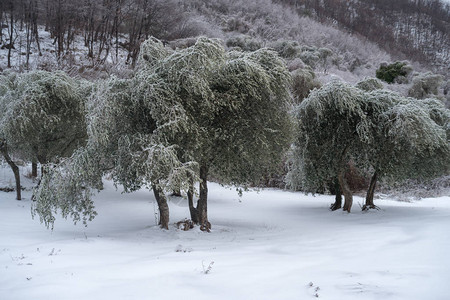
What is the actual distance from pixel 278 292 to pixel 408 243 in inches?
144

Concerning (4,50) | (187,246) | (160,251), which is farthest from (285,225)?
(4,50)

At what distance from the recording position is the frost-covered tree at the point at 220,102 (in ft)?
27.0

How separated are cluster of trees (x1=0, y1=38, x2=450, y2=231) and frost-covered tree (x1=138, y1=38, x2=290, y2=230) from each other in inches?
1.2

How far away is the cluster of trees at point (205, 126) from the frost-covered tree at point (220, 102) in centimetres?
3

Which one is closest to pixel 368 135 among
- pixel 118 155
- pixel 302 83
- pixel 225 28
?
pixel 118 155

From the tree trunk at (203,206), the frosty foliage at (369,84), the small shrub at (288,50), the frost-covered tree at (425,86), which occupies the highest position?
the small shrub at (288,50)

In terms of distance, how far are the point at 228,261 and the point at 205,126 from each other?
3.97 m

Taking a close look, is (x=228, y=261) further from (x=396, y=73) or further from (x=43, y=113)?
(x=396, y=73)

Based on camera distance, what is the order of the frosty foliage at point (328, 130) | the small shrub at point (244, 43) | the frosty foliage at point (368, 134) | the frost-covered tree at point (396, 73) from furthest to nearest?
the small shrub at point (244, 43) < the frost-covered tree at point (396, 73) < the frosty foliage at point (328, 130) < the frosty foliage at point (368, 134)

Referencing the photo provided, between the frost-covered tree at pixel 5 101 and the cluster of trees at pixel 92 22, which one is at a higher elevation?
the cluster of trees at pixel 92 22

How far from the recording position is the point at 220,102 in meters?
8.61

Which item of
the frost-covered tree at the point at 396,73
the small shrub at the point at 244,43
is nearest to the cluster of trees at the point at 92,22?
the small shrub at the point at 244,43

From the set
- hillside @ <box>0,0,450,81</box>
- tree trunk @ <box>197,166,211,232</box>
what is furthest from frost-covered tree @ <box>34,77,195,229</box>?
hillside @ <box>0,0,450,81</box>

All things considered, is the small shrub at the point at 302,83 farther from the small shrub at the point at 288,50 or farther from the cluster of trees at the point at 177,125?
the cluster of trees at the point at 177,125
